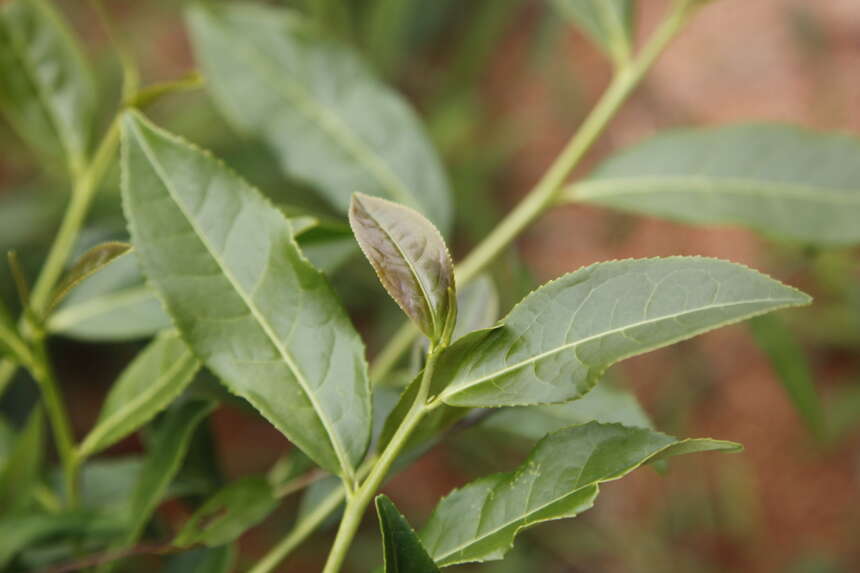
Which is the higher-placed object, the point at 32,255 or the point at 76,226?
the point at 76,226

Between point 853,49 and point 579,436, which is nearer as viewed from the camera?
point 579,436

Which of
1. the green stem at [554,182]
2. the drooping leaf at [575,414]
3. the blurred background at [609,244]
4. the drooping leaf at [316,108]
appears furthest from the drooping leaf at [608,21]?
the blurred background at [609,244]

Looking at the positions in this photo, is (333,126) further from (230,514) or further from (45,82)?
(230,514)

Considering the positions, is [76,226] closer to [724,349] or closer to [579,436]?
[579,436]

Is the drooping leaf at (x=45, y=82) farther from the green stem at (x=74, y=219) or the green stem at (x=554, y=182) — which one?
the green stem at (x=554, y=182)

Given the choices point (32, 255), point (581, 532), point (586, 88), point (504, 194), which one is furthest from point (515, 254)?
point (586, 88)

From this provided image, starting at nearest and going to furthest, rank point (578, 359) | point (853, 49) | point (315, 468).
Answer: point (578, 359), point (315, 468), point (853, 49)

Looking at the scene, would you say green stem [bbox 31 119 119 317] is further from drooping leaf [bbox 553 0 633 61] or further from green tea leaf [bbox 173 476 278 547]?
drooping leaf [bbox 553 0 633 61]

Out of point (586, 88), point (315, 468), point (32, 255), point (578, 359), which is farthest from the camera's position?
point (586, 88)
